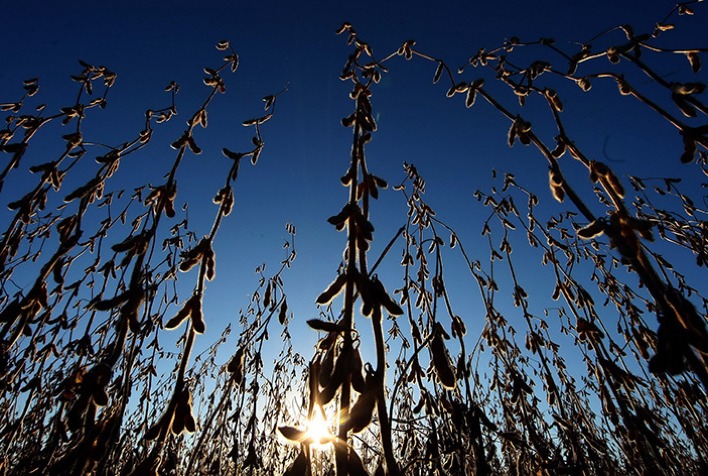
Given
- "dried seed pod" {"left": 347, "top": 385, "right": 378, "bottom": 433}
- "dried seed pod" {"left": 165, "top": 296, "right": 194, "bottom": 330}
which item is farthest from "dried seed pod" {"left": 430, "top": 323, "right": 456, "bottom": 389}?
"dried seed pod" {"left": 165, "top": 296, "right": 194, "bottom": 330}

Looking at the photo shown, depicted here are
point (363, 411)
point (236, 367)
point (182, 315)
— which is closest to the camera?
point (363, 411)

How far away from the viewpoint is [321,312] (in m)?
2.92

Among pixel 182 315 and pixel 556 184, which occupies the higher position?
pixel 556 184

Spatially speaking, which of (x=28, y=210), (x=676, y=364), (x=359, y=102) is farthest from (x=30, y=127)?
(x=676, y=364)

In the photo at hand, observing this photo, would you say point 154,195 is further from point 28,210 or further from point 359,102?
point 28,210

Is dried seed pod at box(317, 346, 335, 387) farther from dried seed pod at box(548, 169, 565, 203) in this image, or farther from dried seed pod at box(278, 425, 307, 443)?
dried seed pod at box(548, 169, 565, 203)

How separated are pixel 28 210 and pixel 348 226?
1.87 metres

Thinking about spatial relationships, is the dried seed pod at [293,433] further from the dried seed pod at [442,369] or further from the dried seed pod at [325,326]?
the dried seed pod at [442,369]

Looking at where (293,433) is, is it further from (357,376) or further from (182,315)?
(182,315)

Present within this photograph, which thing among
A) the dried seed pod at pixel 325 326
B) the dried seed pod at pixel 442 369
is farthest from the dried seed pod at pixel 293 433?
the dried seed pod at pixel 442 369

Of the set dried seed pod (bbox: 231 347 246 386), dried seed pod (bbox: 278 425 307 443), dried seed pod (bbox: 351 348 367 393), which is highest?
dried seed pod (bbox: 231 347 246 386)

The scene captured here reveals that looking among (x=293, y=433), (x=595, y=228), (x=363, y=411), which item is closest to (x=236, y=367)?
(x=293, y=433)

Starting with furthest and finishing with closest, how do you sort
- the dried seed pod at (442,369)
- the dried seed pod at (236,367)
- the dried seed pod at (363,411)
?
the dried seed pod at (236,367)
the dried seed pod at (442,369)
the dried seed pod at (363,411)

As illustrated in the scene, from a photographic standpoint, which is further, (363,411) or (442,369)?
(442,369)
